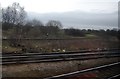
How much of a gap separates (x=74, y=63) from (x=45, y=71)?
9.62 feet

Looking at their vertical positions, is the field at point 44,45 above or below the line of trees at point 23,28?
below

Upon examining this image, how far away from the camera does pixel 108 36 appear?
35.9 m

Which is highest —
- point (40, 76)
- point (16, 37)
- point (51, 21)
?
point (51, 21)

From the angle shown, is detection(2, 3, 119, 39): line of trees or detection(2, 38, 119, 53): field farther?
detection(2, 3, 119, 39): line of trees

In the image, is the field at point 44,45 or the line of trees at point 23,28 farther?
the line of trees at point 23,28

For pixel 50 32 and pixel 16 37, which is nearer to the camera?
pixel 16 37

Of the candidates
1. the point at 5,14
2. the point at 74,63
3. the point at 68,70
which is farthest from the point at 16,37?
the point at 68,70

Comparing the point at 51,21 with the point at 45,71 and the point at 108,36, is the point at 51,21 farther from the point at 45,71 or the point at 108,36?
the point at 45,71

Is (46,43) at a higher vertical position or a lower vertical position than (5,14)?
lower

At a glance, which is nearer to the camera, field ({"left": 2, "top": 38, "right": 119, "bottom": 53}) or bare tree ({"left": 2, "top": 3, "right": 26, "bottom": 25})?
field ({"left": 2, "top": 38, "right": 119, "bottom": 53})

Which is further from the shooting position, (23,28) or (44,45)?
(23,28)

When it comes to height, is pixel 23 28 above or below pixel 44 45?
above

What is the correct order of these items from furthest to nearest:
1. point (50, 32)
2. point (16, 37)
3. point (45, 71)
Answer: point (50, 32) → point (16, 37) → point (45, 71)

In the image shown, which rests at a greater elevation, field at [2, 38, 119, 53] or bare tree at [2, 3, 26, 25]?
bare tree at [2, 3, 26, 25]
